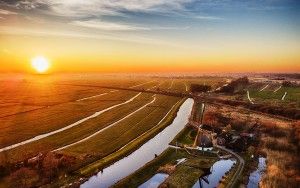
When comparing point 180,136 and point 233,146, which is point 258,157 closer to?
point 233,146

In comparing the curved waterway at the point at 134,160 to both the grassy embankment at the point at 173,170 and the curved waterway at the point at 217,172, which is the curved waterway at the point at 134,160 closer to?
the grassy embankment at the point at 173,170

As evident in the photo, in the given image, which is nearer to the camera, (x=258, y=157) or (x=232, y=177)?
(x=232, y=177)

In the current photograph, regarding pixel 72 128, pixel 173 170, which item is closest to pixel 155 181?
pixel 173 170

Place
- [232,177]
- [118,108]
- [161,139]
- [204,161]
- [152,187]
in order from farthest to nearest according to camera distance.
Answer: [118,108] < [161,139] < [204,161] < [232,177] < [152,187]

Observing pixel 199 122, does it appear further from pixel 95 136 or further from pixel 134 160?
pixel 134 160

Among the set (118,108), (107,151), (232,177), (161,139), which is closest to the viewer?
(232,177)

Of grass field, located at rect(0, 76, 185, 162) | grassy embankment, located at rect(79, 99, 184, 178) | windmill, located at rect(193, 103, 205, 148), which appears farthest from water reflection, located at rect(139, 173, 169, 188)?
windmill, located at rect(193, 103, 205, 148)

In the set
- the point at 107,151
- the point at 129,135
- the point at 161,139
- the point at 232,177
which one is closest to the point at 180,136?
the point at 161,139

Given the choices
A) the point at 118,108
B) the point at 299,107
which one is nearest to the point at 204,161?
the point at 299,107

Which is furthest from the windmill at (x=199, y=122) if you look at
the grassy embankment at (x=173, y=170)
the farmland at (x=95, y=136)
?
the grassy embankment at (x=173, y=170)
